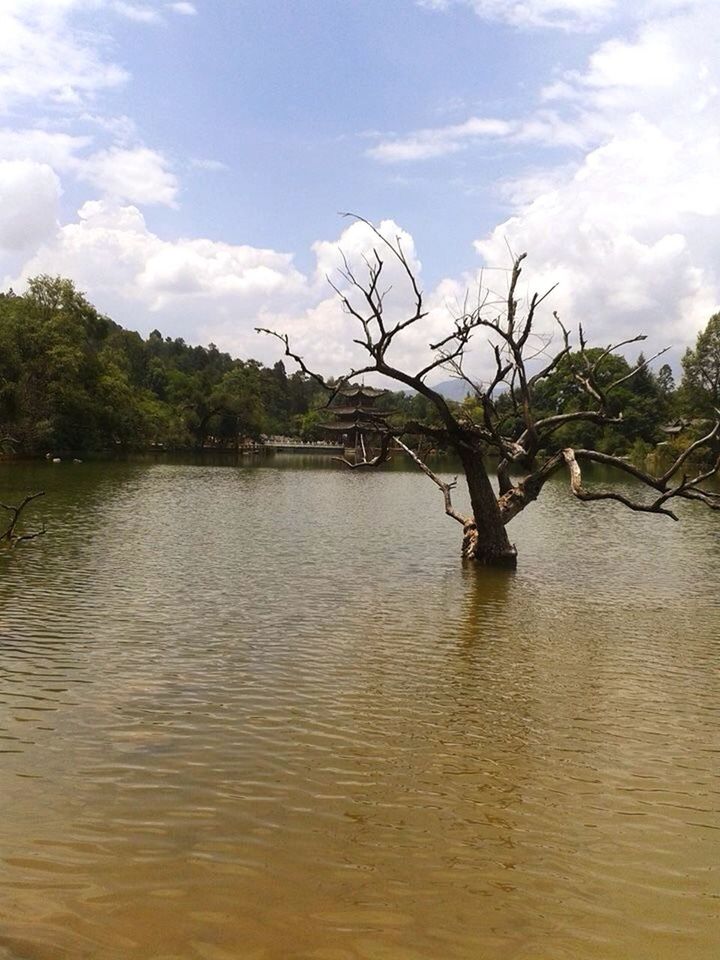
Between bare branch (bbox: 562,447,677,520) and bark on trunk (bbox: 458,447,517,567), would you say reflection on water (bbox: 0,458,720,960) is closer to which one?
bare branch (bbox: 562,447,677,520)

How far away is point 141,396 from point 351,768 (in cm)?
8124

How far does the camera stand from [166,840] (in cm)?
492

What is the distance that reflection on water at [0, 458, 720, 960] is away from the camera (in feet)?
13.5

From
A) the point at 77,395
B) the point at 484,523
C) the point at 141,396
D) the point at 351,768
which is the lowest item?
the point at 351,768

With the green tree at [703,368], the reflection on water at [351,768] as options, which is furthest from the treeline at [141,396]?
the reflection on water at [351,768]

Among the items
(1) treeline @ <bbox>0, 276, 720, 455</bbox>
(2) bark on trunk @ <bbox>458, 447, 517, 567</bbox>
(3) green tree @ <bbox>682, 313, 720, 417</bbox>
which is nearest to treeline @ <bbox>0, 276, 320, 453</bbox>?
(1) treeline @ <bbox>0, 276, 720, 455</bbox>

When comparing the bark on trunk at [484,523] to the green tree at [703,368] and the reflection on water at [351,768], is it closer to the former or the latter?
the reflection on water at [351,768]

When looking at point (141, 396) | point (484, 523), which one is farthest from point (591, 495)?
point (141, 396)

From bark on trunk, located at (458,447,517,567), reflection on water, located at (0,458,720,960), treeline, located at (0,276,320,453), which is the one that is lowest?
reflection on water, located at (0,458,720,960)

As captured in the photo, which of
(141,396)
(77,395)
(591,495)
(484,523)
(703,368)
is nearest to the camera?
(591,495)

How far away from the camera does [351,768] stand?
6199mm

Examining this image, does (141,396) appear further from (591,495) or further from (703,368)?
(591,495)

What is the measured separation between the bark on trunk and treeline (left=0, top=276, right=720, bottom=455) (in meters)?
1.57

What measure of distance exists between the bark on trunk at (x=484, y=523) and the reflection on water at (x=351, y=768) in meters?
2.48
